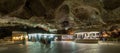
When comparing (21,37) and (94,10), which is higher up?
(94,10)

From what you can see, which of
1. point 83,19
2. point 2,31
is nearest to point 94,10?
point 83,19

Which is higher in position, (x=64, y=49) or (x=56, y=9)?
(x=56, y=9)

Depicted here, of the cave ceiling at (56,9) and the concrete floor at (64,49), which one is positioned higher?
the cave ceiling at (56,9)

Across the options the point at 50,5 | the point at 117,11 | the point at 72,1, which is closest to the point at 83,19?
the point at 117,11

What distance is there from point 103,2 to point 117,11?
2.73 metres

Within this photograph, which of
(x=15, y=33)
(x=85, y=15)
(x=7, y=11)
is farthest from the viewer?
(x=15, y=33)

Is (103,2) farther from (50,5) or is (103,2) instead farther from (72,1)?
(50,5)

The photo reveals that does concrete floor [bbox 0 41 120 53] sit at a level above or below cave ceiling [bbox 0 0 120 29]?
below

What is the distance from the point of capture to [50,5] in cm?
2181

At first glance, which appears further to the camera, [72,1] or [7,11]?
[72,1]

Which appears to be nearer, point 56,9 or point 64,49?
point 56,9

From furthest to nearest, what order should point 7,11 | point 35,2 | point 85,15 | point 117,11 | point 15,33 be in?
point 15,33, point 85,15, point 117,11, point 35,2, point 7,11

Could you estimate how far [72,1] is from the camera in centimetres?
2373

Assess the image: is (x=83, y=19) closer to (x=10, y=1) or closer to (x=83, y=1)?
(x=83, y=1)
